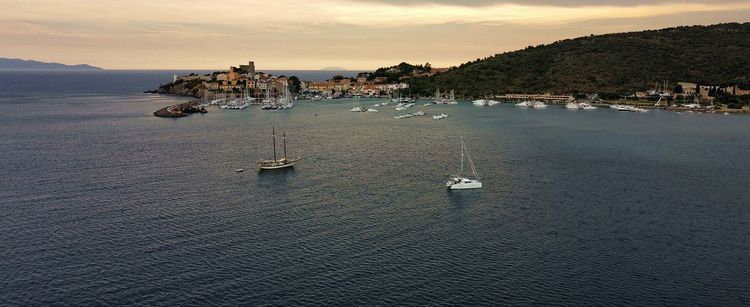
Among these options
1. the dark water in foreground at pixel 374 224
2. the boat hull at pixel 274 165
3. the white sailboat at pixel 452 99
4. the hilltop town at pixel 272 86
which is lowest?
the dark water in foreground at pixel 374 224

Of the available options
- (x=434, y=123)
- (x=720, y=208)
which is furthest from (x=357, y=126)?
(x=720, y=208)

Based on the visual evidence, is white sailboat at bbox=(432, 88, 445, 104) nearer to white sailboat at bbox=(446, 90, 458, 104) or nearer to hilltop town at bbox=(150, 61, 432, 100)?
white sailboat at bbox=(446, 90, 458, 104)

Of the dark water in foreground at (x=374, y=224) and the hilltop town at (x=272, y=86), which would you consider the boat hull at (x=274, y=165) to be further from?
the hilltop town at (x=272, y=86)

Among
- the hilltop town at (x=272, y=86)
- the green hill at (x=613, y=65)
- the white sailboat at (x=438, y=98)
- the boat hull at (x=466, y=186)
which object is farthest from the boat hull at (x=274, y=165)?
the green hill at (x=613, y=65)

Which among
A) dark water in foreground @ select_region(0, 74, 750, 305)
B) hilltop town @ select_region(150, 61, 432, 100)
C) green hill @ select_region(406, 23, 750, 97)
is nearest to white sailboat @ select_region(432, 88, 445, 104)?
green hill @ select_region(406, 23, 750, 97)

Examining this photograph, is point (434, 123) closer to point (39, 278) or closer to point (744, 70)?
point (39, 278)
